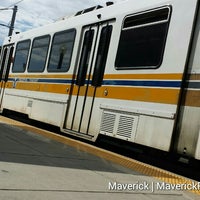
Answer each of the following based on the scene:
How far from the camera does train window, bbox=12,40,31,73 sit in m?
15.7

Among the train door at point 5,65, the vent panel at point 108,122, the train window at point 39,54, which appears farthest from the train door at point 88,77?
the train door at point 5,65

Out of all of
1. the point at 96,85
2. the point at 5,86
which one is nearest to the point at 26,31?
A: the point at 5,86

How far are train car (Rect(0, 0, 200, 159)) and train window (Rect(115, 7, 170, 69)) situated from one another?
0.06 feet

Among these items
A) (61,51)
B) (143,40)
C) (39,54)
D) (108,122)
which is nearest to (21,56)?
(39,54)

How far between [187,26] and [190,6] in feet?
1.15

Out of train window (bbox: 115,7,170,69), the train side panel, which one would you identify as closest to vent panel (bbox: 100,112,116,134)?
train window (bbox: 115,7,170,69)

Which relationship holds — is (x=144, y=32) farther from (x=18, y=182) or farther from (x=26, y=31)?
(x=26, y=31)

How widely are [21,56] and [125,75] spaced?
24.1 feet

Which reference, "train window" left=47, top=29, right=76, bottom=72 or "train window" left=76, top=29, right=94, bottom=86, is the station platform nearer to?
"train window" left=76, top=29, right=94, bottom=86

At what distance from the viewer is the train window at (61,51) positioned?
12234 mm

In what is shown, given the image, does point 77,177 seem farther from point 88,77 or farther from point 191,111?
point 88,77

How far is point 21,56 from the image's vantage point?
1609 centimetres

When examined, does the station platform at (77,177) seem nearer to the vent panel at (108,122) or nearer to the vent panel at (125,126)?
the vent panel at (125,126)

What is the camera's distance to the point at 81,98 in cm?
1115
